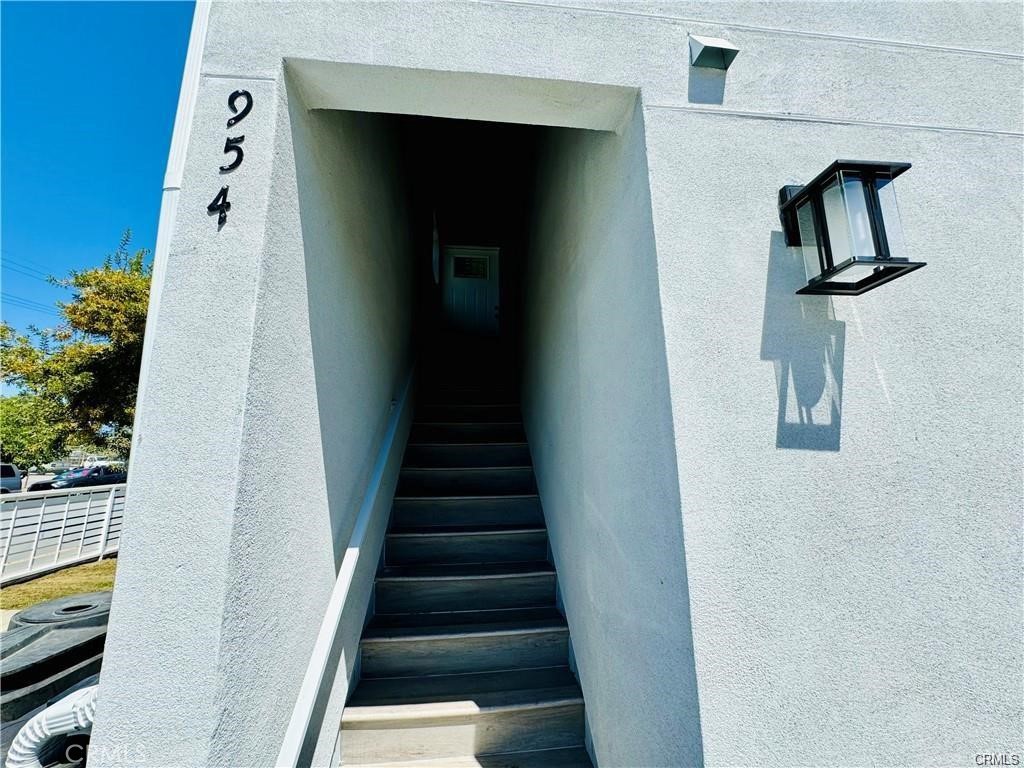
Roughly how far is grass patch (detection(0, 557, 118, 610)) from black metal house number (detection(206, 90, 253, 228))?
497 cm

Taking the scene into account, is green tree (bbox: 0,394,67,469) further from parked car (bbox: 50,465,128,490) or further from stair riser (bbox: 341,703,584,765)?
stair riser (bbox: 341,703,584,765)

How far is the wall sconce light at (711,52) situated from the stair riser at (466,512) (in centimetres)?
239

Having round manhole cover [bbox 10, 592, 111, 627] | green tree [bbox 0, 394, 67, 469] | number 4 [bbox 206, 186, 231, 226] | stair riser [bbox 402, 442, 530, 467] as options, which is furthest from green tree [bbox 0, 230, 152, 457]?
green tree [bbox 0, 394, 67, 469]

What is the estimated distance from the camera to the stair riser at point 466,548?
2.48 m

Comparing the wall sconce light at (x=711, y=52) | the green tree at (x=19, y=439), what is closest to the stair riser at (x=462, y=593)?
the wall sconce light at (x=711, y=52)

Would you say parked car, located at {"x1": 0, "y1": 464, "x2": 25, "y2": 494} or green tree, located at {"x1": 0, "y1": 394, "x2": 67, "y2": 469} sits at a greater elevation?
green tree, located at {"x1": 0, "y1": 394, "x2": 67, "y2": 469}

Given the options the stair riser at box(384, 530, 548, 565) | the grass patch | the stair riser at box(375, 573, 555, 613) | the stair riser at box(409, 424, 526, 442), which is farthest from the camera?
the grass patch

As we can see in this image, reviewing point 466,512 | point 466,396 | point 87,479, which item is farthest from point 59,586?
point 87,479

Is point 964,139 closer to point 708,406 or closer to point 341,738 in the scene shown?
point 708,406

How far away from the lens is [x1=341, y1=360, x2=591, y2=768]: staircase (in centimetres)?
174

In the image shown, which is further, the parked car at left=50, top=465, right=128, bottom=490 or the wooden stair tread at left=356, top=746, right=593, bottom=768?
the parked car at left=50, top=465, right=128, bottom=490

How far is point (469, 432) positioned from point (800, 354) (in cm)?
265

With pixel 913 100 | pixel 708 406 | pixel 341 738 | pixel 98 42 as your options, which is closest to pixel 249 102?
pixel 708 406

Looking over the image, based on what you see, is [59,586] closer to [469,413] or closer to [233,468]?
[469,413]
